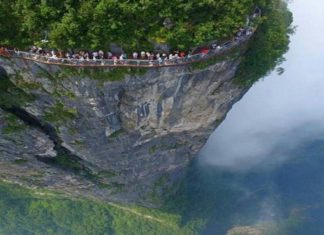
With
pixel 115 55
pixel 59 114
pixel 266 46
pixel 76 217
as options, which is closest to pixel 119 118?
pixel 59 114

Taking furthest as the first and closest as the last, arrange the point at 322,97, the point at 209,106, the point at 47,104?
the point at 322,97 < the point at 209,106 < the point at 47,104

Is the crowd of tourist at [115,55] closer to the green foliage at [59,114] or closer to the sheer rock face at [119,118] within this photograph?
the sheer rock face at [119,118]

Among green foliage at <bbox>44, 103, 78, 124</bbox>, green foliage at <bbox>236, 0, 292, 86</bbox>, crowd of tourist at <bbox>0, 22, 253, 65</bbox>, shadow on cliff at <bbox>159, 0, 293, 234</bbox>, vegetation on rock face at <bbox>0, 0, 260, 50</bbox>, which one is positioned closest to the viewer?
vegetation on rock face at <bbox>0, 0, 260, 50</bbox>

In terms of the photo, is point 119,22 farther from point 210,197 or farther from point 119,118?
point 210,197

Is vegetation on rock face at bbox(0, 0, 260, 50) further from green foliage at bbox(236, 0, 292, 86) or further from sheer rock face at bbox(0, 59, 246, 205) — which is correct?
green foliage at bbox(236, 0, 292, 86)

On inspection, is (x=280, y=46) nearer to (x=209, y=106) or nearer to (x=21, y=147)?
(x=209, y=106)

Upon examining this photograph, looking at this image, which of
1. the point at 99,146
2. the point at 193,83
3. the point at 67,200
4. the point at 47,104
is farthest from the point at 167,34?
the point at 67,200

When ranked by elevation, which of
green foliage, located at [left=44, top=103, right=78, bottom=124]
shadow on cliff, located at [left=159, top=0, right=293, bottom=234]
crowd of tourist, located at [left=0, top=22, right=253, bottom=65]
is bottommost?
green foliage, located at [left=44, top=103, right=78, bottom=124]

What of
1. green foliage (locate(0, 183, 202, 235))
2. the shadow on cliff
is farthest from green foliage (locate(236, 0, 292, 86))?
green foliage (locate(0, 183, 202, 235))
